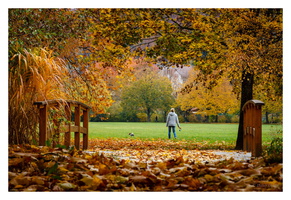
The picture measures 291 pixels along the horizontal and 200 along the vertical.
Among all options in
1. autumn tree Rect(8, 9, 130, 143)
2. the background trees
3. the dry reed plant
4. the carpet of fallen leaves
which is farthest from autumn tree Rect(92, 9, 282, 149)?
the background trees

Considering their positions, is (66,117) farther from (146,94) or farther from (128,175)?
(146,94)

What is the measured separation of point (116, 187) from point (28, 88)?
2.57m

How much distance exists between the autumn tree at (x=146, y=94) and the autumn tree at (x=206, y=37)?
2.16 m

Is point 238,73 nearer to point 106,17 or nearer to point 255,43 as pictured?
point 255,43

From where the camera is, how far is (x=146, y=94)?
38.7 ft

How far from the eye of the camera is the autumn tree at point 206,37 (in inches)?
266

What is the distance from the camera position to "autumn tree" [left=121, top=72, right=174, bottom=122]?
1043 centimetres

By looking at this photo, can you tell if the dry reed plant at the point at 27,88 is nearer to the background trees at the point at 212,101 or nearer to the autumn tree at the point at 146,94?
the autumn tree at the point at 146,94

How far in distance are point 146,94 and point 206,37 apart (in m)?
4.59

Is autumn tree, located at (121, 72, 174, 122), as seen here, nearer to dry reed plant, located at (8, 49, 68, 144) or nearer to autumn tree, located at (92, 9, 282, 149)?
autumn tree, located at (92, 9, 282, 149)

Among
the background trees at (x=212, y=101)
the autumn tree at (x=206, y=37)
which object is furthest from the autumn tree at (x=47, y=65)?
the background trees at (x=212, y=101)

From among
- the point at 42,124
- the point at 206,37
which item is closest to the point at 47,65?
the point at 42,124

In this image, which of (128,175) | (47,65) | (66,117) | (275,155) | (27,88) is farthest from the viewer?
(66,117)
